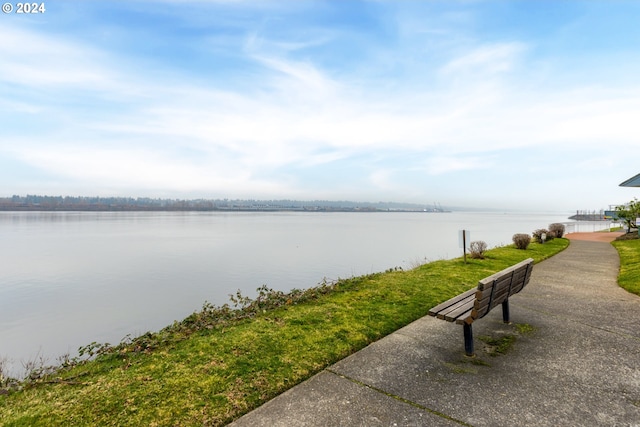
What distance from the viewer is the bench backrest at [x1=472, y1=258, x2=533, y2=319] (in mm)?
3860

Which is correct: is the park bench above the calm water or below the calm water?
above

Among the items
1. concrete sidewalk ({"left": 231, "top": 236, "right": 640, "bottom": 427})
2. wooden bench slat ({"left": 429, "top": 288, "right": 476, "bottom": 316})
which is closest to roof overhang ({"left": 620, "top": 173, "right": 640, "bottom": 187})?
concrete sidewalk ({"left": 231, "top": 236, "right": 640, "bottom": 427})

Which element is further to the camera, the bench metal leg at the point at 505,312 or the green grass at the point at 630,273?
the green grass at the point at 630,273

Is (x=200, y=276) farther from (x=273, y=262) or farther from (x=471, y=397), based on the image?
(x=471, y=397)

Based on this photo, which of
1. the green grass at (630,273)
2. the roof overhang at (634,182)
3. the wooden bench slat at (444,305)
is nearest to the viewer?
the wooden bench slat at (444,305)

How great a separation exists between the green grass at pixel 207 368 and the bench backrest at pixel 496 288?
5.05 ft

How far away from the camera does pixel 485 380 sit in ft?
11.7

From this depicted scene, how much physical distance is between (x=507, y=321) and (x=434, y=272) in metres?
4.52

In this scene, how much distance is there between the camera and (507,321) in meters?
5.32

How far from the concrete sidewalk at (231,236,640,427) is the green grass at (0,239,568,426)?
11.6 inches

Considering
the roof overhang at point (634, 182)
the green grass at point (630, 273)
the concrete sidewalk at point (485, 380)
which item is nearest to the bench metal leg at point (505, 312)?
the concrete sidewalk at point (485, 380)

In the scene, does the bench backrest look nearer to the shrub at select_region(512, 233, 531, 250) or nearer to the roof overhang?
the shrub at select_region(512, 233, 531, 250)

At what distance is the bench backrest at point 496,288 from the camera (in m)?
3.86

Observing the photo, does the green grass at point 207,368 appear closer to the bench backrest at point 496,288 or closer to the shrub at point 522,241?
the bench backrest at point 496,288
